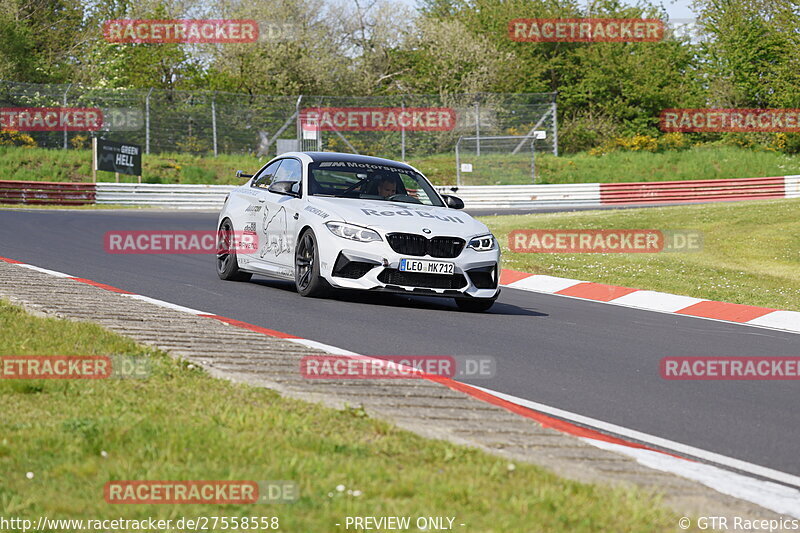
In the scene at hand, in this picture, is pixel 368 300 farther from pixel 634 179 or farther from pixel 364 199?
pixel 634 179

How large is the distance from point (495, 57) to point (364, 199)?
48.9m

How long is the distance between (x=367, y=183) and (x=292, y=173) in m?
0.95

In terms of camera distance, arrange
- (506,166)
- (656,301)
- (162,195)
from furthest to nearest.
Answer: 1. (506,166)
2. (162,195)
3. (656,301)

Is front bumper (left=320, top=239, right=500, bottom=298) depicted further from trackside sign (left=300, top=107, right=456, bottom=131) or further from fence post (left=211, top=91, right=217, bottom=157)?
trackside sign (left=300, top=107, right=456, bottom=131)

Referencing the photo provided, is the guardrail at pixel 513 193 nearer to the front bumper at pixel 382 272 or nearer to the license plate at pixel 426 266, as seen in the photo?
the front bumper at pixel 382 272

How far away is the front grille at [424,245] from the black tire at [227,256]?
3.04 m

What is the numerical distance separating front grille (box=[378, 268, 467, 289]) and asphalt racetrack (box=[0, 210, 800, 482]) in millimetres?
293

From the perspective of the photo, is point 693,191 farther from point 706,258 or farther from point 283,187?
point 283,187

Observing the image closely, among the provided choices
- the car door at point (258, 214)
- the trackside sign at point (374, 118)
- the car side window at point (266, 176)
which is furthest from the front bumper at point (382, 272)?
the trackside sign at point (374, 118)

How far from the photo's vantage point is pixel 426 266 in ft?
36.3

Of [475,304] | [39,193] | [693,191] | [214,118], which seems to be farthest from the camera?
[693,191]

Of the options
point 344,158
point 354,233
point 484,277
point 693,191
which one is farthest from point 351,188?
point 693,191

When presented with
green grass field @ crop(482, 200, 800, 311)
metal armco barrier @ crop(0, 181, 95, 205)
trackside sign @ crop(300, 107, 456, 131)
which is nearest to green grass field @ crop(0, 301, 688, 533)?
green grass field @ crop(482, 200, 800, 311)

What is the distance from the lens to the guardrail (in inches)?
1284
